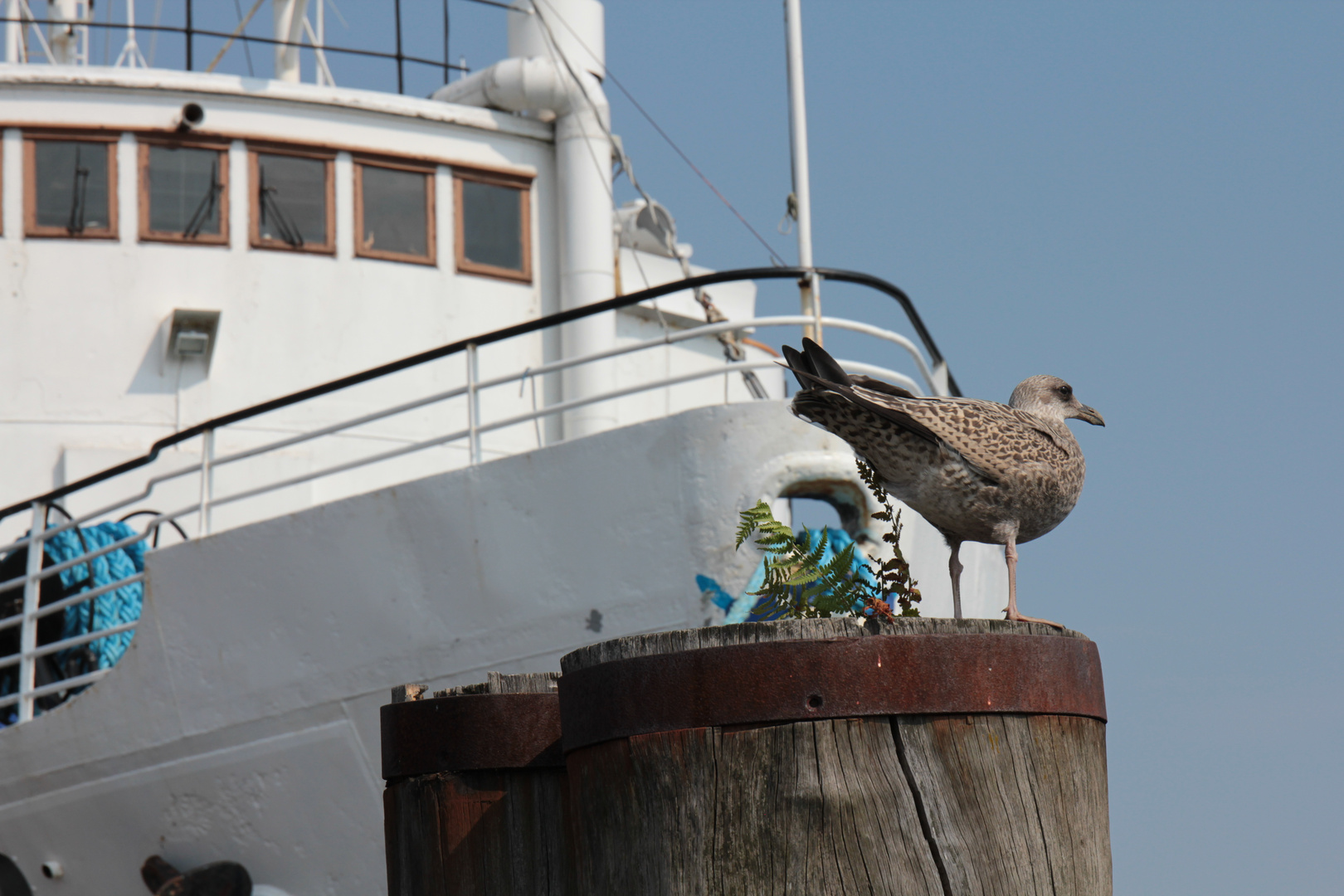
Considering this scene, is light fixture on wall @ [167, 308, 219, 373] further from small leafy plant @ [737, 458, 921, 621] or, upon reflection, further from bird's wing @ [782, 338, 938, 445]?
small leafy plant @ [737, 458, 921, 621]

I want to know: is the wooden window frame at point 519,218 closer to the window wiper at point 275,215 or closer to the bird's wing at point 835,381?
the window wiper at point 275,215

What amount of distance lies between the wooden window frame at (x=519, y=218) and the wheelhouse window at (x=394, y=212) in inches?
7.2

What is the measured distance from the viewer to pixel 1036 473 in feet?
9.32

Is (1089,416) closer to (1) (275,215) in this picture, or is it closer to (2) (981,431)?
(2) (981,431)

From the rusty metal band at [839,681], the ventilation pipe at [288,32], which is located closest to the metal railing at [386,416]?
the rusty metal band at [839,681]

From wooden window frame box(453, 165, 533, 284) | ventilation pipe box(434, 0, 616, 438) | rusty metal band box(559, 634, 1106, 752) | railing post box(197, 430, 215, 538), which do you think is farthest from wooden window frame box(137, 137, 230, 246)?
rusty metal band box(559, 634, 1106, 752)

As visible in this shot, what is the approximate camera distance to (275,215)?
10055mm

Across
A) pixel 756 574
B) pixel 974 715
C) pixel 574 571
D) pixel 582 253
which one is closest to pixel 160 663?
pixel 574 571

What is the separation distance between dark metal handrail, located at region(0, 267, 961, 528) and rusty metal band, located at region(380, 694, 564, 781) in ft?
13.7

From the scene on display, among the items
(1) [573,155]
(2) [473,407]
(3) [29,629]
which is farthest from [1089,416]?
(1) [573,155]

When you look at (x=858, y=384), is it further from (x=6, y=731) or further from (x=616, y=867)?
(x=6, y=731)

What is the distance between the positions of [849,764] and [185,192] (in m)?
9.15

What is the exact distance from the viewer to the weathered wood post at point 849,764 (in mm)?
1854

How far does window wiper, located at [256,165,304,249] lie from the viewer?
1005cm
